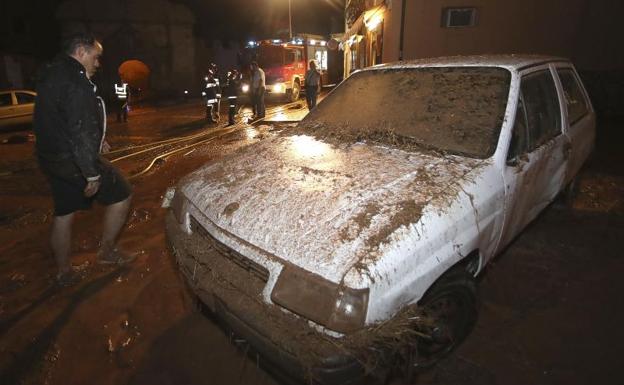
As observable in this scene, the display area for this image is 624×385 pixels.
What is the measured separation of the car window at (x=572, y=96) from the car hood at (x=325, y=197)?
2.00 meters

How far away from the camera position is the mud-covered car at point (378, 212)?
1.63 m

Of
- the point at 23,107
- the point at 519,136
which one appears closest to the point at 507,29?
the point at 519,136

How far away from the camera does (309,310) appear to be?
64.0 inches

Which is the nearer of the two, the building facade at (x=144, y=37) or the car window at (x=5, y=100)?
the car window at (x=5, y=100)

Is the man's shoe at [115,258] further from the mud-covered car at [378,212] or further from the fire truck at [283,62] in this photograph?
the fire truck at [283,62]

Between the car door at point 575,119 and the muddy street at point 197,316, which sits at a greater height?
the car door at point 575,119

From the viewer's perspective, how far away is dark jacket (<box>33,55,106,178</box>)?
2.61 m

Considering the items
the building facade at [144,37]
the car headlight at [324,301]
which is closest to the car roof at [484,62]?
the car headlight at [324,301]

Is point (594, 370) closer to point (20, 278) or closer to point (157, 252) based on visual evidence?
point (157, 252)

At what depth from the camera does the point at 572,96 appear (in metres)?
3.71

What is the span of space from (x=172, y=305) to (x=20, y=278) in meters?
1.52

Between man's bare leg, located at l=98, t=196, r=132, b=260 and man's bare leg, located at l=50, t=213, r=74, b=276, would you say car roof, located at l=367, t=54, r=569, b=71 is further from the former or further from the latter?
man's bare leg, located at l=50, t=213, r=74, b=276

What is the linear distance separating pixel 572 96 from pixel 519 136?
1.78 metres

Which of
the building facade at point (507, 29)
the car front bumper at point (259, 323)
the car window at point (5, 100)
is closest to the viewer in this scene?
the car front bumper at point (259, 323)
